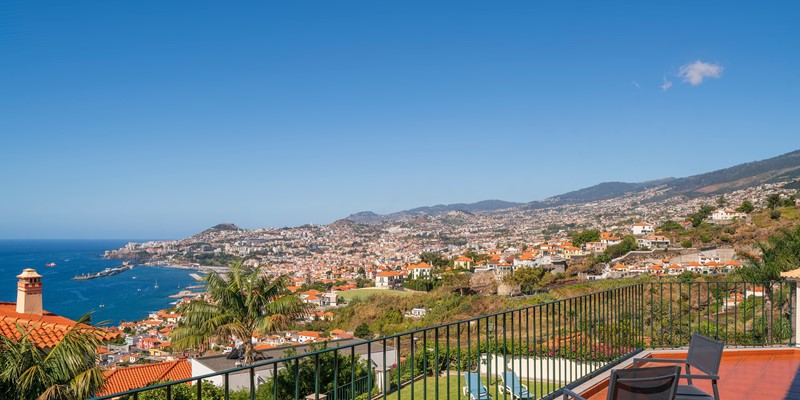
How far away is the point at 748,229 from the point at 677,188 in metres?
105

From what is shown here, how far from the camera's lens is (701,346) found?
3.99m

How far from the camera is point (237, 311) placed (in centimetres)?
1268

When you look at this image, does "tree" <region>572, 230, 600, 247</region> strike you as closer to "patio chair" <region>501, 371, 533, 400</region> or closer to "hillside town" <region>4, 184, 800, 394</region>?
"hillside town" <region>4, 184, 800, 394</region>

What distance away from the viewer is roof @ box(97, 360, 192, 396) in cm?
1427

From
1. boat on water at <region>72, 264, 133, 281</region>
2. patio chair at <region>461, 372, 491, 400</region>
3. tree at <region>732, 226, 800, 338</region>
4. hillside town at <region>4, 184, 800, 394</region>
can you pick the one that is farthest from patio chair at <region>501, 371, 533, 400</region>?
boat on water at <region>72, 264, 133, 281</region>

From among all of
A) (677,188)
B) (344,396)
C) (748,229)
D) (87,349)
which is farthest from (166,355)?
(677,188)

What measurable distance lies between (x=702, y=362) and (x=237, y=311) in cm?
1070

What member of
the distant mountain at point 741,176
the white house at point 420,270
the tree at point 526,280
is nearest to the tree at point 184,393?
the tree at point 526,280

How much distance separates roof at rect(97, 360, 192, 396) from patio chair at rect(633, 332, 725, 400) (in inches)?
508

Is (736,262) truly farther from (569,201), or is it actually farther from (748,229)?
(569,201)

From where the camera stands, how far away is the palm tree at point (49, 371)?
6.02 metres

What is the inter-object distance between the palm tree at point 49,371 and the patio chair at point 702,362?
592 centimetres

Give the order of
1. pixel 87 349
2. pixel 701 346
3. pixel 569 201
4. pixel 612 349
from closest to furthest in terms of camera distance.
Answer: pixel 701 346
pixel 612 349
pixel 87 349
pixel 569 201

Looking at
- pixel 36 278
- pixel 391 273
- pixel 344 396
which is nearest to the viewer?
pixel 344 396
